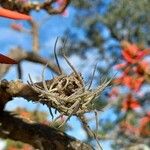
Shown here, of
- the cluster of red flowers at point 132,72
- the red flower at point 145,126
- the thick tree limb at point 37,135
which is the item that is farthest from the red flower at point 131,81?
the thick tree limb at point 37,135

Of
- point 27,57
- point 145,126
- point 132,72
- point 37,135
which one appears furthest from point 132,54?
point 37,135

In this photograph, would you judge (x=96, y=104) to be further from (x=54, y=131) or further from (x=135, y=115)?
(x=135, y=115)

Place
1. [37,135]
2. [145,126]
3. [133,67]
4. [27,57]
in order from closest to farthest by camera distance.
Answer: [37,135] < [27,57] < [133,67] < [145,126]

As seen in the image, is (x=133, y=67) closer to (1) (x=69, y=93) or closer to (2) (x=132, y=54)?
(2) (x=132, y=54)

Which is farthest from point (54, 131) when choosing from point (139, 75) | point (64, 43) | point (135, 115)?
point (135, 115)

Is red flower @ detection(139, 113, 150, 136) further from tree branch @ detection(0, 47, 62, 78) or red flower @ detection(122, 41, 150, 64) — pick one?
tree branch @ detection(0, 47, 62, 78)

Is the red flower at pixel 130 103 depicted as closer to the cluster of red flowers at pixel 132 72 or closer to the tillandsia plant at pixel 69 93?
the cluster of red flowers at pixel 132 72

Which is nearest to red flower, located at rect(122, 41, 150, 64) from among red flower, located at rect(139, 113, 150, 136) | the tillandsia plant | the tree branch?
the tree branch
